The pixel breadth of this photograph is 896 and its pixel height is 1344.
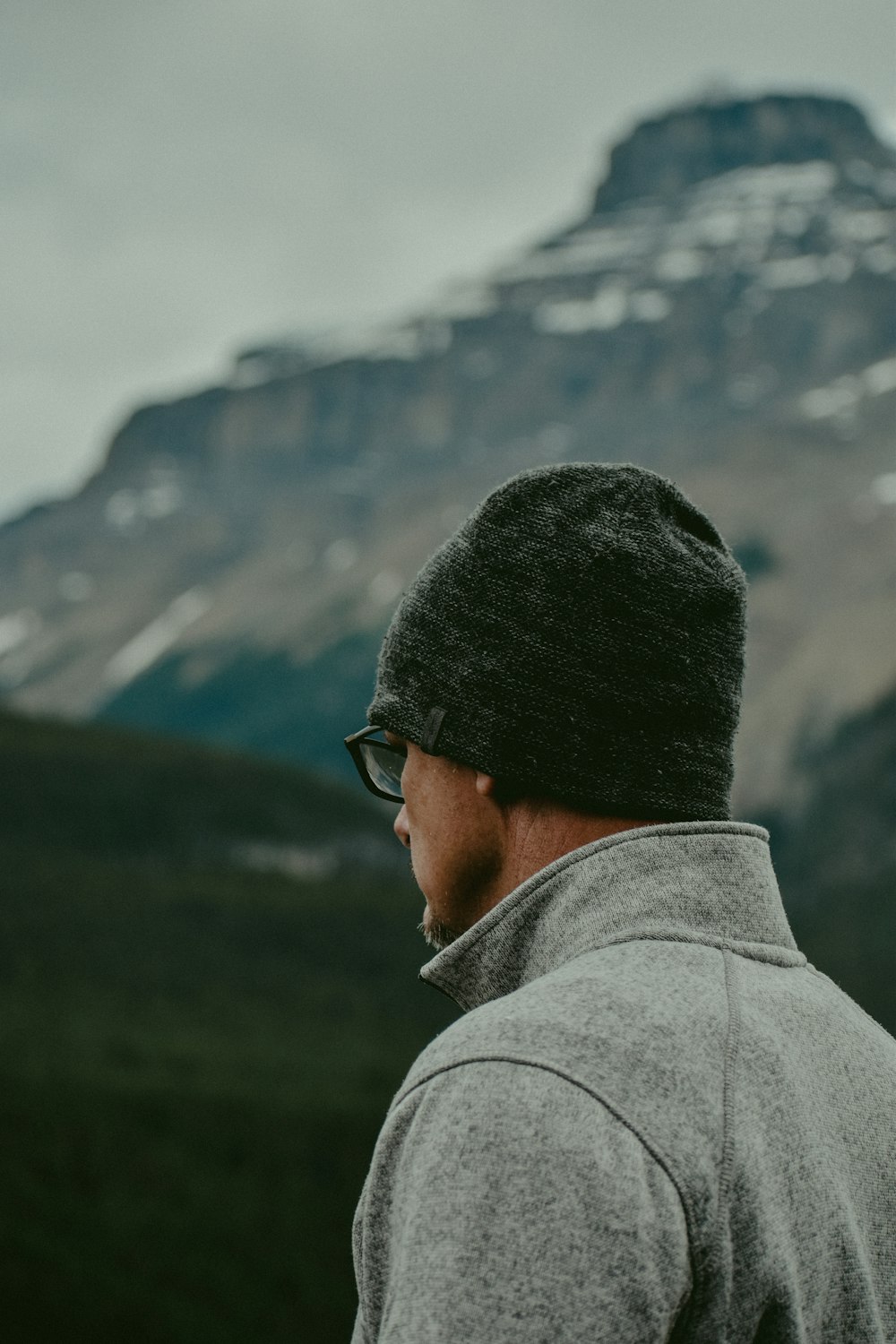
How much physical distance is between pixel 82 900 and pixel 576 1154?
3883 inches

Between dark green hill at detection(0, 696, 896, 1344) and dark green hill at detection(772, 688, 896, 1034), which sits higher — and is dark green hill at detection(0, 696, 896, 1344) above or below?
above

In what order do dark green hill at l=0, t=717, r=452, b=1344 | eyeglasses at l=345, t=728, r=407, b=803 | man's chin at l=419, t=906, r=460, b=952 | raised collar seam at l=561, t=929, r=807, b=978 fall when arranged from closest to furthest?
raised collar seam at l=561, t=929, r=807, b=978 → man's chin at l=419, t=906, r=460, b=952 → eyeglasses at l=345, t=728, r=407, b=803 → dark green hill at l=0, t=717, r=452, b=1344

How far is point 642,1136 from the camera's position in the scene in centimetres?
156

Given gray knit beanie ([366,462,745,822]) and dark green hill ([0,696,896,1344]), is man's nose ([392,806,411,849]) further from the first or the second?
dark green hill ([0,696,896,1344])

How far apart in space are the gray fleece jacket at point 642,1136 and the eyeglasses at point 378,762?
44cm

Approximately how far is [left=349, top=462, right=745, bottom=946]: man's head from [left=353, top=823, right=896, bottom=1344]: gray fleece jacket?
0.40 feet

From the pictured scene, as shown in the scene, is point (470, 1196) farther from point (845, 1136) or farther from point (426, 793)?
point (426, 793)

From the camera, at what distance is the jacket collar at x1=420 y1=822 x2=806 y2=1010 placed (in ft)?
6.20

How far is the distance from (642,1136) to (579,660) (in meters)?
0.64

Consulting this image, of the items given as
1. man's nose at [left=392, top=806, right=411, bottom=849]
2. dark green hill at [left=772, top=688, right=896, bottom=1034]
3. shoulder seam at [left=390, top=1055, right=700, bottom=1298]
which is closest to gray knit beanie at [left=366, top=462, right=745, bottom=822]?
man's nose at [left=392, top=806, right=411, bottom=849]

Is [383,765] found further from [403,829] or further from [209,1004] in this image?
[209,1004]

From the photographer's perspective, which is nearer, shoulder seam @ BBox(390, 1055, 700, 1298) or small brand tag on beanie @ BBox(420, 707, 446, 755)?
shoulder seam @ BBox(390, 1055, 700, 1298)

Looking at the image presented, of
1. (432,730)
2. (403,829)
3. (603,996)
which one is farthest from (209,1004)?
(603,996)

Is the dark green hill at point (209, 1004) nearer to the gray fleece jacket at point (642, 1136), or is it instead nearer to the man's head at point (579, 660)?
the man's head at point (579, 660)
